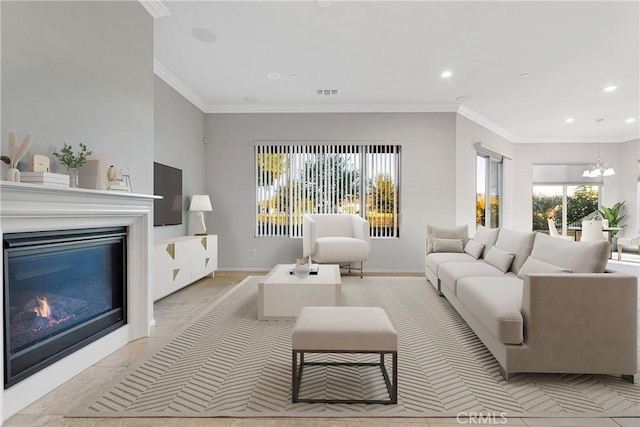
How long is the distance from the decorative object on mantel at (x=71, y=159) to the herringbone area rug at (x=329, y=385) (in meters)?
1.24

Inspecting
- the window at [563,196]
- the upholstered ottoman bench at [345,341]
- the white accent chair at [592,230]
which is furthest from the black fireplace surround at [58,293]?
the window at [563,196]

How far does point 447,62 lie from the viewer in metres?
4.00

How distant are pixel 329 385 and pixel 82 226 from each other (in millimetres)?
1796

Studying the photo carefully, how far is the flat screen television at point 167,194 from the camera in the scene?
162 inches

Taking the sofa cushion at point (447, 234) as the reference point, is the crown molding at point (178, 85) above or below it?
above

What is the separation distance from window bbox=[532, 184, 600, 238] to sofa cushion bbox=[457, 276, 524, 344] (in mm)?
6575

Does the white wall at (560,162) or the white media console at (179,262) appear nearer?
the white media console at (179,262)

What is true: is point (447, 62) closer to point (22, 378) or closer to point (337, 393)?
point (337, 393)

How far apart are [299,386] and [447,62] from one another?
149 inches

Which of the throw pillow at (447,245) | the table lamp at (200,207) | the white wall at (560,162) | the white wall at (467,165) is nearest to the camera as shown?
the throw pillow at (447,245)

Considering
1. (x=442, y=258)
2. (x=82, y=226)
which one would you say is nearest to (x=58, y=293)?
(x=82, y=226)

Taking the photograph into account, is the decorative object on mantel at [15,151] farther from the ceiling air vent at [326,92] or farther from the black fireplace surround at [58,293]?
the ceiling air vent at [326,92]

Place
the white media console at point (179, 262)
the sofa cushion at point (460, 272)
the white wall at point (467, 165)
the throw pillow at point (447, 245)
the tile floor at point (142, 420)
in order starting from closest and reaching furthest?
the tile floor at point (142, 420) → the sofa cushion at point (460, 272) → the white media console at point (179, 262) → the throw pillow at point (447, 245) → the white wall at point (467, 165)

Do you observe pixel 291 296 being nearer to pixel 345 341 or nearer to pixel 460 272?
pixel 345 341
